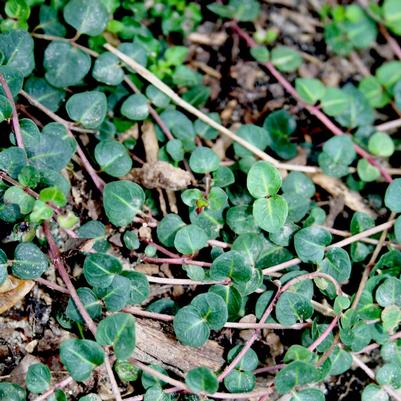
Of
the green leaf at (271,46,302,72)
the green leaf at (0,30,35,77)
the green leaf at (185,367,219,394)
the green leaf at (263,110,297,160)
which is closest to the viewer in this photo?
the green leaf at (185,367,219,394)

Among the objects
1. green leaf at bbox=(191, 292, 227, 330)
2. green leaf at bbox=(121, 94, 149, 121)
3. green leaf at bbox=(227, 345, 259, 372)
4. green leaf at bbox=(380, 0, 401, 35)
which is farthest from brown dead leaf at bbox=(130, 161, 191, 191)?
green leaf at bbox=(380, 0, 401, 35)

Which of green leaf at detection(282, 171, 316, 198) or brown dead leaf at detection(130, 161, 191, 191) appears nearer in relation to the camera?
brown dead leaf at detection(130, 161, 191, 191)

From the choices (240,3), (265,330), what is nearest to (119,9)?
(240,3)

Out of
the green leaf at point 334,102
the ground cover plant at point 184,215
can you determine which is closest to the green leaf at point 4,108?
the ground cover plant at point 184,215

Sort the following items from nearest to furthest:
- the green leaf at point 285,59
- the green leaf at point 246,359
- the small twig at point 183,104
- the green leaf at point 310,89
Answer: the green leaf at point 246,359
the small twig at point 183,104
the green leaf at point 310,89
the green leaf at point 285,59

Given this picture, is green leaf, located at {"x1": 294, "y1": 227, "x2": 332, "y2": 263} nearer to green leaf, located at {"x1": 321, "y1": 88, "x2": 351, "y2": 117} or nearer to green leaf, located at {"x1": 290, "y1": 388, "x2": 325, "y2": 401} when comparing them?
green leaf, located at {"x1": 290, "y1": 388, "x2": 325, "y2": 401}

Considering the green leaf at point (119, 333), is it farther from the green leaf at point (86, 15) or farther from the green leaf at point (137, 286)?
the green leaf at point (86, 15)
